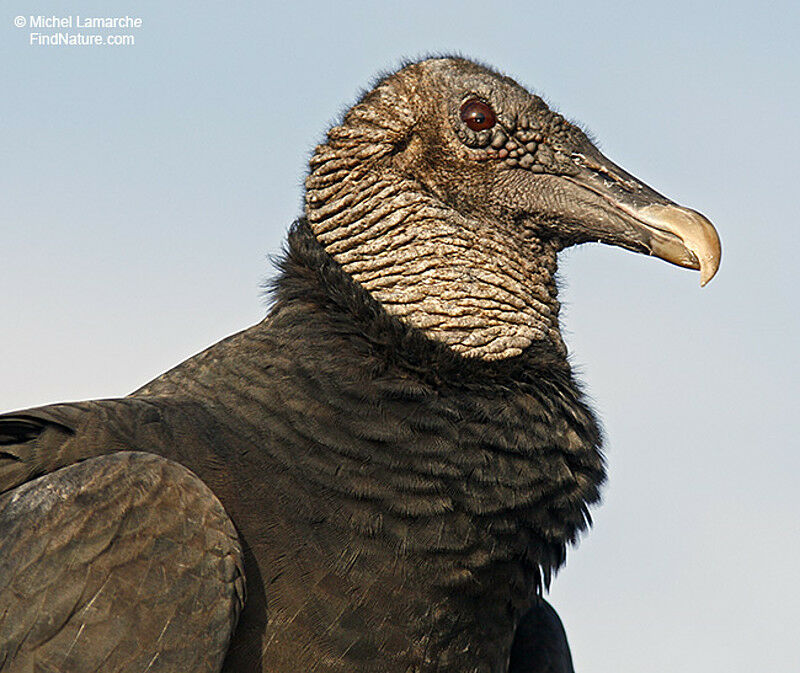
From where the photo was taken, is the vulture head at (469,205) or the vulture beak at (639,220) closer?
the vulture beak at (639,220)

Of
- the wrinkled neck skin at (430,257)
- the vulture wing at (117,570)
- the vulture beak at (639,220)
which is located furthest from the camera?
the wrinkled neck skin at (430,257)

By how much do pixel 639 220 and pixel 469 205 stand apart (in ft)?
2.03

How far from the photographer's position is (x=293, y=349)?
4.65 meters

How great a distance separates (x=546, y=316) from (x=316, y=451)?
42.7 inches

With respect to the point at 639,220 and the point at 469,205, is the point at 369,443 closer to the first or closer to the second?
the point at 469,205

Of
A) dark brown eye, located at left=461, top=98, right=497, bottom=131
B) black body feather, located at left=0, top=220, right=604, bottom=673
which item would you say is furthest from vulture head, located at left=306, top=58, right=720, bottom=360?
black body feather, located at left=0, top=220, right=604, bottom=673

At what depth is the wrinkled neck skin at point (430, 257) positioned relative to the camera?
4.80 metres

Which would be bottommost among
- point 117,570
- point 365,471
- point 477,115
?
point 117,570

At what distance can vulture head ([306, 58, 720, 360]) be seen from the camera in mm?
4820

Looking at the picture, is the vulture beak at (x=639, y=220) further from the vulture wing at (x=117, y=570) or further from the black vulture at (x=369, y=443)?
the vulture wing at (x=117, y=570)

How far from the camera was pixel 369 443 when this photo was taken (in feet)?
14.5

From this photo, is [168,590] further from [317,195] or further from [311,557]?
[317,195]

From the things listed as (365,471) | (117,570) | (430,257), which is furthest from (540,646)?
(117,570)

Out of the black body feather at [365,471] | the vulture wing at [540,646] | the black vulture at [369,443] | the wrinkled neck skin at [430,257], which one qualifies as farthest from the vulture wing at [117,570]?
the vulture wing at [540,646]
